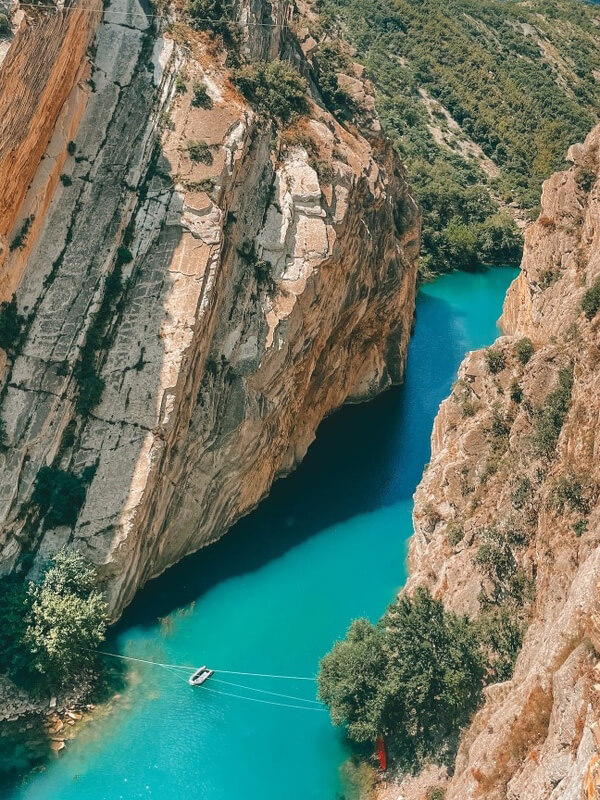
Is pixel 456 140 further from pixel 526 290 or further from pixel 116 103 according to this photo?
pixel 116 103

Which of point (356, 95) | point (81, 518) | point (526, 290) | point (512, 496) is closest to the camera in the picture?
point (512, 496)

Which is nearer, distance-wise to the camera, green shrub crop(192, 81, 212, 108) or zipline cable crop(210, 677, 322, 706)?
zipline cable crop(210, 677, 322, 706)

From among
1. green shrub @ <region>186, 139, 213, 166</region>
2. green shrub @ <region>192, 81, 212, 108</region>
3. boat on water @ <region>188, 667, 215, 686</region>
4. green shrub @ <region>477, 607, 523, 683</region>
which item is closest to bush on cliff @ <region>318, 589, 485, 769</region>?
green shrub @ <region>477, 607, 523, 683</region>

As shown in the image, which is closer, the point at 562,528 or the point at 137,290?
the point at 562,528

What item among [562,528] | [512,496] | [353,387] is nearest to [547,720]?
[562,528]

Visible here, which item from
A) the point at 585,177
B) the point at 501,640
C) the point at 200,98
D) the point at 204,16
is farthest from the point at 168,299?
the point at 585,177

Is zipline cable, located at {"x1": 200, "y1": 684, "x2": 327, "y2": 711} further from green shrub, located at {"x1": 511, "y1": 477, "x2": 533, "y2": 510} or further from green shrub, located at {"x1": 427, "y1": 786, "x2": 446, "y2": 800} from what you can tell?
green shrub, located at {"x1": 511, "y1": 477, "x2": 533, "y2": 510}
